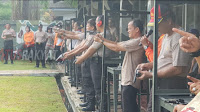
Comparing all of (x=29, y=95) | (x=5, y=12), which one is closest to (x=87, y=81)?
(x=29, y=95)

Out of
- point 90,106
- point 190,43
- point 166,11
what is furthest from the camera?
point 90,106

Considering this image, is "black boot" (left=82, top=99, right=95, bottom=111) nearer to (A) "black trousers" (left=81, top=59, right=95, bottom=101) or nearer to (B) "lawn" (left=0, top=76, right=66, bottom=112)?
(A) "black trousers" (left=81, top=59, right=95, bottom=101)

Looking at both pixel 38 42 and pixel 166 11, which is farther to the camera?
pixel 38 42

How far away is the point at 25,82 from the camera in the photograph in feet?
43.4

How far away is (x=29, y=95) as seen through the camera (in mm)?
10695

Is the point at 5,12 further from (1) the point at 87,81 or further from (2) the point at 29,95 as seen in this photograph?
(1) the point at 87,81

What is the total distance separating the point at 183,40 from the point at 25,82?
1077 cm

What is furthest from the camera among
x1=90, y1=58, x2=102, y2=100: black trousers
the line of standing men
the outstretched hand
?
the line of standing men

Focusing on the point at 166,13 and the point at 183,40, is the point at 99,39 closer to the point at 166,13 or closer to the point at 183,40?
the point at 166,13

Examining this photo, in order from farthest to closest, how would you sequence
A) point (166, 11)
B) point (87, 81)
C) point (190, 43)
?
point (87, 81) < point (166, 11) < point (190, 43)

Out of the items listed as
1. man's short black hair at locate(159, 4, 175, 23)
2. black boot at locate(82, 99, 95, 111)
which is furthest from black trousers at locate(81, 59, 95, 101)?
man's short black hair at locate(159, 4, 175, 23)

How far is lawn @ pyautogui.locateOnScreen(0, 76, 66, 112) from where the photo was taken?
351 inches

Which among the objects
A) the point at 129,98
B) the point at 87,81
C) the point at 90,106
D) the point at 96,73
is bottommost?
the point at 90,106

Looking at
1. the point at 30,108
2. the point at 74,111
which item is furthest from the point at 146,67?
the point at 30,108
